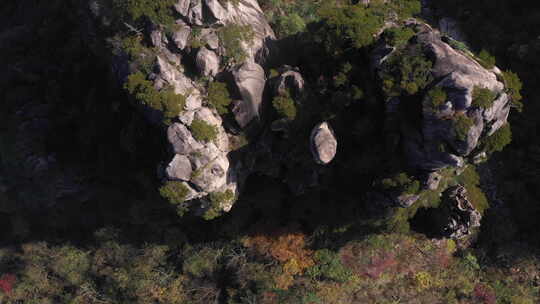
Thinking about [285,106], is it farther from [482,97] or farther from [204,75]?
[482,97]

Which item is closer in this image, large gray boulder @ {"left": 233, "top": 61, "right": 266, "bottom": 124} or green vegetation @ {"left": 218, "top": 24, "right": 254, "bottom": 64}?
large gray boulder @ {"left": 233, "top": 61, "right": 266, "bottom": 124}

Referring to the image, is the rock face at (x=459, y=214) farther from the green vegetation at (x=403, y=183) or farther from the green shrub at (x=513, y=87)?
the green shrub at (x=513, y=87)

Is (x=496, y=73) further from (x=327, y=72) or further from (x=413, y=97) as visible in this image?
(x=327, y=72)

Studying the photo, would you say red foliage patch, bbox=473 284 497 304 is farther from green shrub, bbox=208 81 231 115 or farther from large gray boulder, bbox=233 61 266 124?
green shrub, bbox=208 81 231 115

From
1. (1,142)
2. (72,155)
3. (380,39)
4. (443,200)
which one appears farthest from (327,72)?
(1,142)

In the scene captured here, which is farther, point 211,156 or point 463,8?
point 463,8

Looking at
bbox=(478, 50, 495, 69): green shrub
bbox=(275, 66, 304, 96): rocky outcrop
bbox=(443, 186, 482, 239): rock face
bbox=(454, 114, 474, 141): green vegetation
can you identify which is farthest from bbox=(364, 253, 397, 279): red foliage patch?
bbox=(478, 50, 495, 69): green shrub

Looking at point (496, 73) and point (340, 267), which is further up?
point (496, 73)

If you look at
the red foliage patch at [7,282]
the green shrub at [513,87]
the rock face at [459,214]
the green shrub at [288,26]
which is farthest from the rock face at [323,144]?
the red foliage patch at [7,282]
